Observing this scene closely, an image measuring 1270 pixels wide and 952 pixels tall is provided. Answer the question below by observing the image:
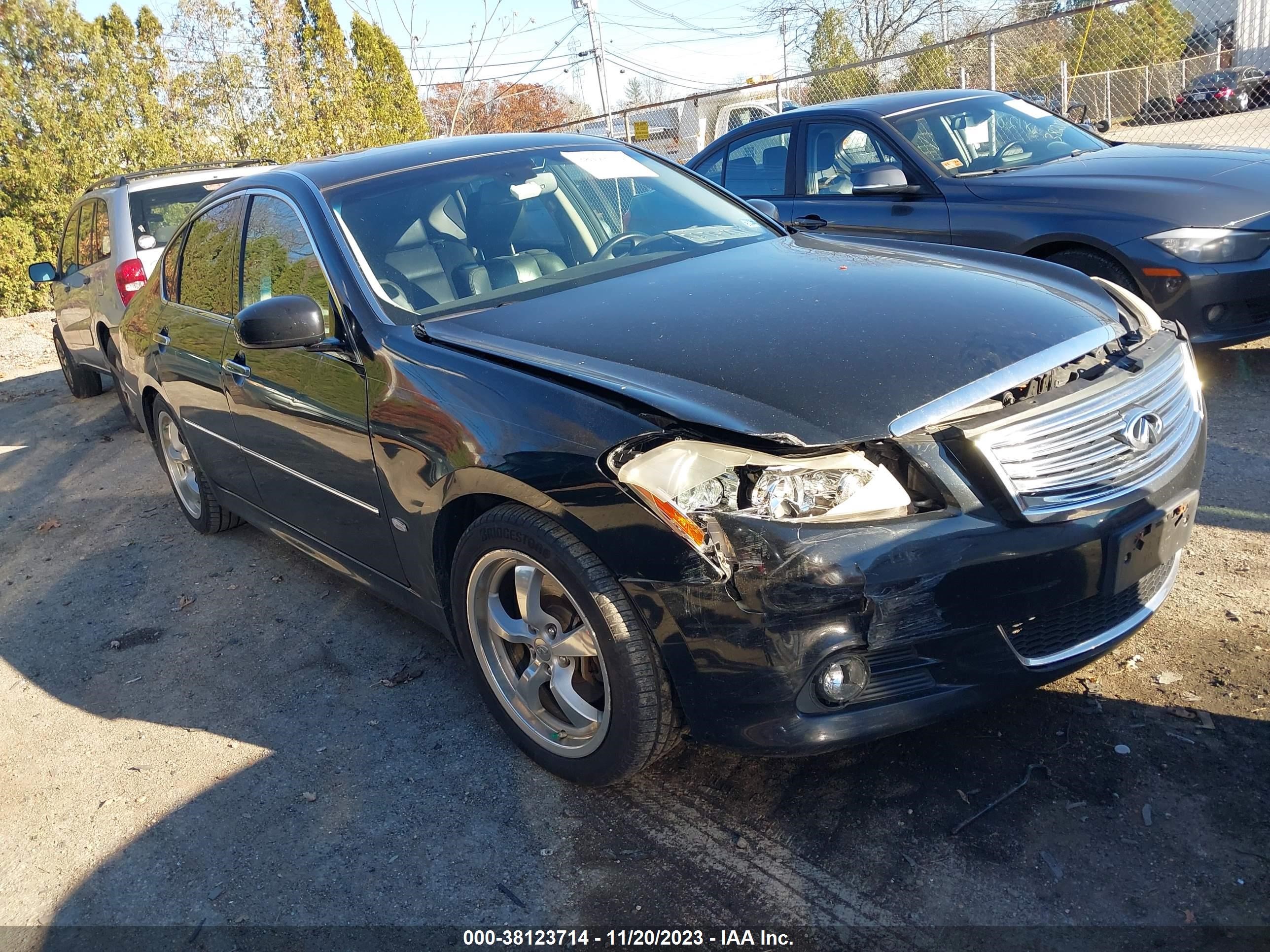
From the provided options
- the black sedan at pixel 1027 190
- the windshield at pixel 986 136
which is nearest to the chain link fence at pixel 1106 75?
the windshield at pixel 986 136

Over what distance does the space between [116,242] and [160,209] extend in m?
0.44

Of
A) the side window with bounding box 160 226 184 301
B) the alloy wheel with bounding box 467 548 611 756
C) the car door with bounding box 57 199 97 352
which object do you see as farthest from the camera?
the car door with bounding box 57 199 97 352

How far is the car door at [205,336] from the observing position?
431 cm

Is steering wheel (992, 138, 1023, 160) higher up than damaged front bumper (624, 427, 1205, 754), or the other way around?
steering wheel (992, 138, 1023, 160)

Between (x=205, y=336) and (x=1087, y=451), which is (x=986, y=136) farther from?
(x=205, y=336)

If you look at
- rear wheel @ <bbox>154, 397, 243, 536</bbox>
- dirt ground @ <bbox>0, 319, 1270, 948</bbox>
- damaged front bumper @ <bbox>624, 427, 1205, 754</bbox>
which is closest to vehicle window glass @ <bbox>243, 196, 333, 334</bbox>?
Answer: rear wheel @ <bbox>154, 397, 243, 536</bbox>

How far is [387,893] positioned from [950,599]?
1.57 metres

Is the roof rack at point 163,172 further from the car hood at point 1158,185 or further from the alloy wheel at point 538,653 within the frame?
the alloy wheel at point 538,653

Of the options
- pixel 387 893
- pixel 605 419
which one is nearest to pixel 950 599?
pixel 605 419

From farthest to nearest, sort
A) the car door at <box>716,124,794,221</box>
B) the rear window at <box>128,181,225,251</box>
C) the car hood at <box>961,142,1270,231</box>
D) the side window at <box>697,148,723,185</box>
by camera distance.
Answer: the rear window at <box>128,181,225,251</box> → the side window at <box>697,148,723,185</box> → the car door at <box>716,124,794,221</box> → the car hood at <box>961,142,1270,231</box>

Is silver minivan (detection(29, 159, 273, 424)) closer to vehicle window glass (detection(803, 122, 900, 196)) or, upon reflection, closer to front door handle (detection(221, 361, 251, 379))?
front door handle (detection(221, 361, 251, 379))

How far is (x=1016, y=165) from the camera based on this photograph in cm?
634

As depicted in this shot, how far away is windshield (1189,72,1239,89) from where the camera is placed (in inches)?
551

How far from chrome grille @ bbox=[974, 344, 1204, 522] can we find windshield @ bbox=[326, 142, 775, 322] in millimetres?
1586
